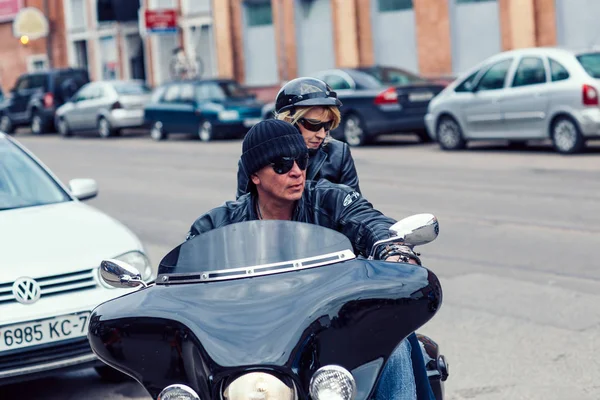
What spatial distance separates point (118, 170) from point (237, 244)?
17551 millimetres

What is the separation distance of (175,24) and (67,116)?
19.8ft

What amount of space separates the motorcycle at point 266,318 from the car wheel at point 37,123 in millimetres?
33177

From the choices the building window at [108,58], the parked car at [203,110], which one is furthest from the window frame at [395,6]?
the building window at [108,58]

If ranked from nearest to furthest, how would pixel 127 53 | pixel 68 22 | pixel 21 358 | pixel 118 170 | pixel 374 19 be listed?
pixel 21 358
pixel 118 170
pixel 374 19
pixel 127 53
pixel 68 22

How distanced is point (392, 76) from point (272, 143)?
19.4 m

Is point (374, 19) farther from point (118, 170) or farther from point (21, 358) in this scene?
point (21, 358)

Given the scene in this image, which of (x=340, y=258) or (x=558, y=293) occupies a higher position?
(x=340, y=258)

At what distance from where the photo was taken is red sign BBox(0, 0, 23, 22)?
4819 centimetres

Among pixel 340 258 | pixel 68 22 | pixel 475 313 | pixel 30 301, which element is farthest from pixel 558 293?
pixel 68 22

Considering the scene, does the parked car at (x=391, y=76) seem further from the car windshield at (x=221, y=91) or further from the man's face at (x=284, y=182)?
the man's face at (x=284, y=182)

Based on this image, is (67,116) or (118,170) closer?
(118,170)

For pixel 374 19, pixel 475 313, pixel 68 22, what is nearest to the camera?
pixel 475 313

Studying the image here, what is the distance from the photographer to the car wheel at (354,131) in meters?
22.3

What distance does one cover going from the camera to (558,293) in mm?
8023
